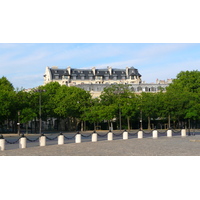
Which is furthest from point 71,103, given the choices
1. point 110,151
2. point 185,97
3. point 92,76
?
point 92,76

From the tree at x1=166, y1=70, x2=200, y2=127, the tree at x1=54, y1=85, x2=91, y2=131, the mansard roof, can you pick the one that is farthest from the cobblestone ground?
the mansard roof

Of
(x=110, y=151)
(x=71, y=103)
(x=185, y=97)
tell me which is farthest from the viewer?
(x=71, y=103)

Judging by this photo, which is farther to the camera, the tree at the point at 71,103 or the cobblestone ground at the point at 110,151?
the tree at the point at 71,103

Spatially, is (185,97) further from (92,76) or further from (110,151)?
(92,76)

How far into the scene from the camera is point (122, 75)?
134 m

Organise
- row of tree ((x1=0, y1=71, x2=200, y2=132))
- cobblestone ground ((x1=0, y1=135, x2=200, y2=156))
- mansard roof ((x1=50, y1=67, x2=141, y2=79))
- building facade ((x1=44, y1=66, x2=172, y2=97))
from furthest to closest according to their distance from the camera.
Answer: mansard roof ((x1=50, y1=67, x2=141, y2=79)) < building facade ((x1=44, y1=66, x2=172, y2=97)) < row of tree ((x1=0, y1=71, x2=200, y2=132)) < cobblestone ground ((x1=0, y1=135, x2=200, y2=156))

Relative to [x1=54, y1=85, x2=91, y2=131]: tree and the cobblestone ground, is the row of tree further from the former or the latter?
the cobblestone ground

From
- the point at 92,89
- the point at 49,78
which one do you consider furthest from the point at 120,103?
the point at 49,78

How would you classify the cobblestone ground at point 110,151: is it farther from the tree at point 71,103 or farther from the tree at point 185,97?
the tree at point 71,103

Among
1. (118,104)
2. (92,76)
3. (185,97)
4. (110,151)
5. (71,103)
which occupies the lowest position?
(110,151)

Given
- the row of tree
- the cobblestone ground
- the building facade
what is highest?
the building facade

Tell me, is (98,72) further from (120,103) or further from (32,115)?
(32,115)

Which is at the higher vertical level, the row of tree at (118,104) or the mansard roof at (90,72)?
the mansard roof at (90,72)

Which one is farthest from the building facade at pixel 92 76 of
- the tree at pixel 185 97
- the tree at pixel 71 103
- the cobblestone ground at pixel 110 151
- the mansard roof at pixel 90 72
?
the cobblestone ground at pixel 110 151
